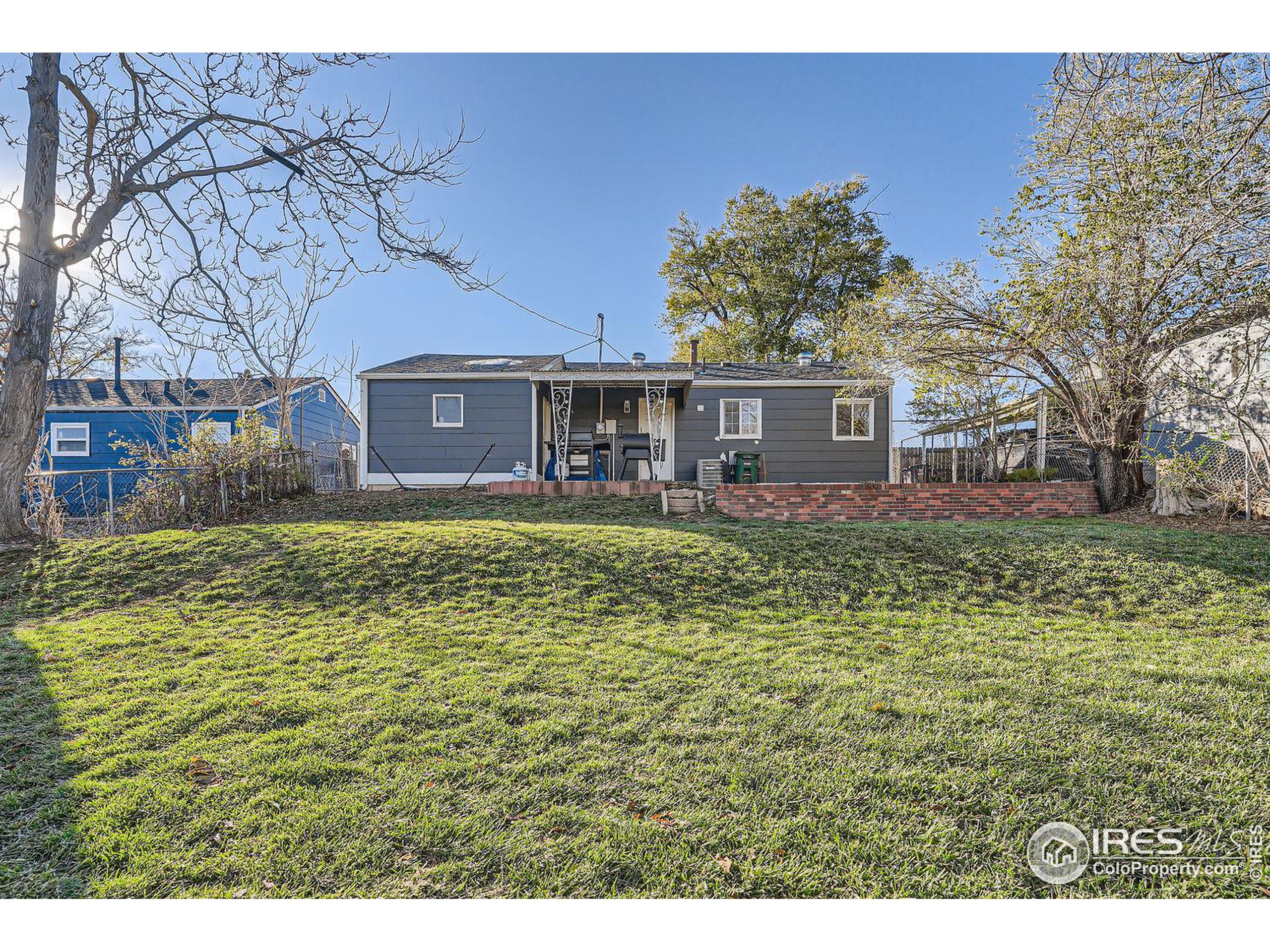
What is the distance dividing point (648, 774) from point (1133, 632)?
4366 mm

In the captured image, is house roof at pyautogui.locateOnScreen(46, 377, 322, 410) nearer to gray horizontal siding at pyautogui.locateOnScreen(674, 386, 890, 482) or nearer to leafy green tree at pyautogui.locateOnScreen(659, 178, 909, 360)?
gray horizontal siding at pyautogui.locateOnScreen(674, 386, 890, 482)

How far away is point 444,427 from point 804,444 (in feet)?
27.1

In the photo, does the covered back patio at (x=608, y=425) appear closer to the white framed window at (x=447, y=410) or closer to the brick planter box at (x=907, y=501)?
the white framed window at (x=447, y=410)

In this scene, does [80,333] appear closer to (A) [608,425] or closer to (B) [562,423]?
(B) [562,423]

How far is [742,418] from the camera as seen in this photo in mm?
14195

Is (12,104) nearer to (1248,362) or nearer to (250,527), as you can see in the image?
(250,527)

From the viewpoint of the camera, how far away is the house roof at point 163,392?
1605cm

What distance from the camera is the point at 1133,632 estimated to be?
4637 millimetres

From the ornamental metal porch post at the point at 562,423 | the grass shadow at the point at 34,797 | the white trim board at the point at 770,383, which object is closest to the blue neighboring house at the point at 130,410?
the ornamental metal porch post at the point at 562,423

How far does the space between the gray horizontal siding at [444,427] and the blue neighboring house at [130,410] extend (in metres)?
3.44

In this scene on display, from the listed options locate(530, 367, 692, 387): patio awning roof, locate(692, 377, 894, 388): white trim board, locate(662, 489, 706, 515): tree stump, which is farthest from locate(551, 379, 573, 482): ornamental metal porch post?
locate(692, 377, 894, 388): white trim board

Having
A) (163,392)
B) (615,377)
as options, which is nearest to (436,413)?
(615,377)

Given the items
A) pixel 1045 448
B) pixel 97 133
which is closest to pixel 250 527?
pixel 97 133

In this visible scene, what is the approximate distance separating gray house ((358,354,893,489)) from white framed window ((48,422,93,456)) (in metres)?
9.27
